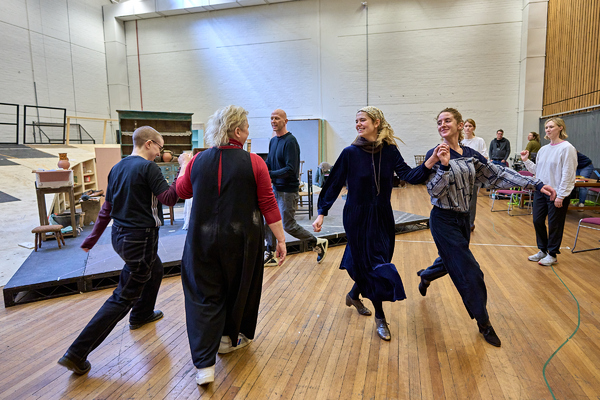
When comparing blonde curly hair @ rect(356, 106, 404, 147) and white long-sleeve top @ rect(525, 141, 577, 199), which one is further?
white long-sleeve top @ rect(525, 141, 577, 199)

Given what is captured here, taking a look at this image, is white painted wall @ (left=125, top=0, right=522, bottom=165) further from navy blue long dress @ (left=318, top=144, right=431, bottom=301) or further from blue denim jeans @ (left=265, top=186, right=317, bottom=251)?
navy blue long dress @ (left=318, top=144, right=431, bottom=301)

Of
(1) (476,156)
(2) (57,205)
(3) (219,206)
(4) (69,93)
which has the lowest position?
(2) (57,205)

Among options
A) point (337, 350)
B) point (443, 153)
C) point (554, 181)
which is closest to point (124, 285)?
point (337, 350)

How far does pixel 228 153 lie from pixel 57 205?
17.2 feet

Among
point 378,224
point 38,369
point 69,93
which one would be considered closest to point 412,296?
point 378,224

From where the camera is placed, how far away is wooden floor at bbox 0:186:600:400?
202 cm

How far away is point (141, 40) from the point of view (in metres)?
13.1

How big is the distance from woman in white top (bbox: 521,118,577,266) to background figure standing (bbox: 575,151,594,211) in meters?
0.86

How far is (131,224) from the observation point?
2.29m

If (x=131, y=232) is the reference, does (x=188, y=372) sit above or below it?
below

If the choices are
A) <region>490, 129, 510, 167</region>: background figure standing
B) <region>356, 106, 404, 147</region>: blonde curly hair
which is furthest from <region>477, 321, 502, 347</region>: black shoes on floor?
<region>490, 129, 510, 167</region>: background figure standing

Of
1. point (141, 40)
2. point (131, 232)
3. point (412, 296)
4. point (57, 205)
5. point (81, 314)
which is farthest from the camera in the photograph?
point (141, 40)

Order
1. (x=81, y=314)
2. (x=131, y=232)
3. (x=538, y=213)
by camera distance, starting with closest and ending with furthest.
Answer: (x=131, y=232) → (x=81, y=314) → (x=538, y=213)

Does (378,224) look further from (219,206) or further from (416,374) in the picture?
(219,206)
